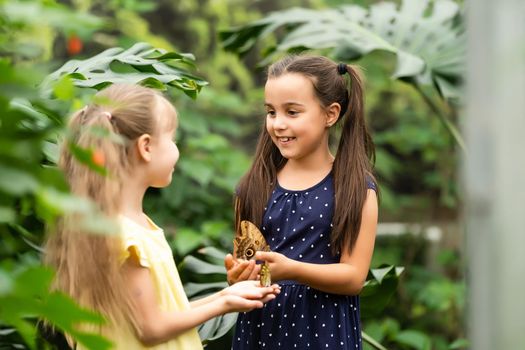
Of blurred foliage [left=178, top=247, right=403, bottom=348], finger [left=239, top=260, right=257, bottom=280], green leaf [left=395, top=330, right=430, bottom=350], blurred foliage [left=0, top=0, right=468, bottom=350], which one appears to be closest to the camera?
finger [left=239, top=260, right=257, bottom=280]

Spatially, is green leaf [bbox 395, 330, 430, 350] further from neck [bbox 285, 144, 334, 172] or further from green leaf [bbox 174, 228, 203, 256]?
neck [bbox 285, 144, 334, 172]

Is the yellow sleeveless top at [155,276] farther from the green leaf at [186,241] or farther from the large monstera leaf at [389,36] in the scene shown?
the green leaf at [186,241]

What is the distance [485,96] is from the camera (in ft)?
4.13

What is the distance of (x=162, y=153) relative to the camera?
2.11 meters

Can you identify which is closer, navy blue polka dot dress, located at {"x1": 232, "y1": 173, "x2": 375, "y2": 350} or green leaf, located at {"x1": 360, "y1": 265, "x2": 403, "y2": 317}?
navy blue polka dot dress, located at {"x1": 232, "y1": 173, "x2": 375, "y2": 350}

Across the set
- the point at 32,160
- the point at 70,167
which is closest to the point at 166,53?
the point at 70,167

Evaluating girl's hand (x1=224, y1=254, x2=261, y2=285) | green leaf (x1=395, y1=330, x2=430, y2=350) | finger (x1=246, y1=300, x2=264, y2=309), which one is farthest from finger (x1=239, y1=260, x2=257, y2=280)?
green leaf (x1=395, y1=330, x2=430, y2=350)

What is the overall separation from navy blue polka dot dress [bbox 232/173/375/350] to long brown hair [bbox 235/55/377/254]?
4cm

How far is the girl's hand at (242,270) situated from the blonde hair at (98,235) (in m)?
0.29

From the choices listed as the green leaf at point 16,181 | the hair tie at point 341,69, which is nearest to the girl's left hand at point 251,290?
the hair tie at point 341,69

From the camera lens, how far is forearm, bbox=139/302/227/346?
2.01 m

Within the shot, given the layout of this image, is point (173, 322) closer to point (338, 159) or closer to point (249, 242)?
point (249, 242)

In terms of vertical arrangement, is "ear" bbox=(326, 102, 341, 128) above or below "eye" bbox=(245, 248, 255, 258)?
above

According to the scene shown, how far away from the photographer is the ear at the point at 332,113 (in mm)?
2484
